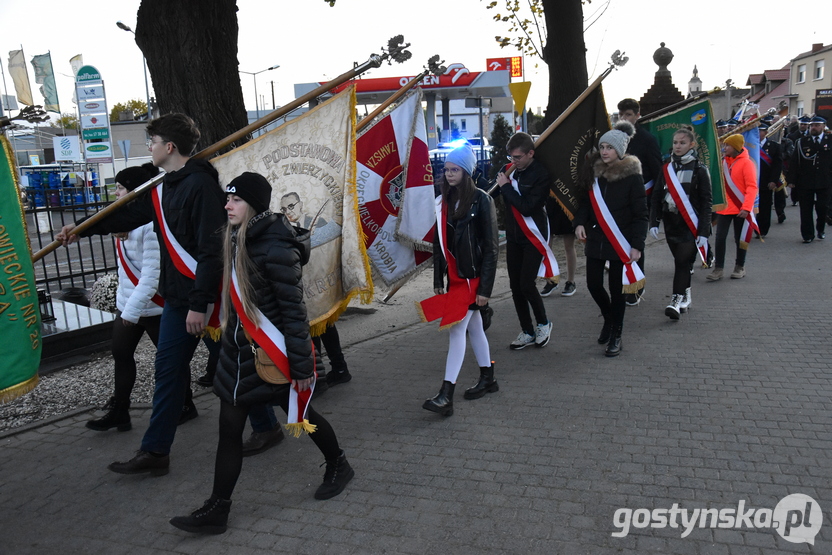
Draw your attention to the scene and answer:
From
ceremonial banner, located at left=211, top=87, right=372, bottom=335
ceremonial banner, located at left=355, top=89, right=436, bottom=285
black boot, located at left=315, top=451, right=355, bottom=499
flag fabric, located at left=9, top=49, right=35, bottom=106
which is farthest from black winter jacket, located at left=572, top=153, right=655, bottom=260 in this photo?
flag fabric, located at left=9, top=49, right=35, bottom=106

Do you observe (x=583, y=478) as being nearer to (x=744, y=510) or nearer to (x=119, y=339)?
(x=744, y=510)

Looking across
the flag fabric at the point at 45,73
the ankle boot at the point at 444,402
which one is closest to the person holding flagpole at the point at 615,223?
the ankle boot at the point at 444,402

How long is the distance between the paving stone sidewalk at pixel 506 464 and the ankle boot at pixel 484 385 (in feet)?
0.20

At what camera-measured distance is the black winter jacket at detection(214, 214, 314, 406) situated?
10.8 feet

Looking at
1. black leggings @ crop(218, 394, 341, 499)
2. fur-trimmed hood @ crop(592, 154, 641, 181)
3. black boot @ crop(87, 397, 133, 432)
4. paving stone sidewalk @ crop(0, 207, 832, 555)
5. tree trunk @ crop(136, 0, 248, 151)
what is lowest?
paving stone sidewalk @ crop(0, 207, 832, 555)

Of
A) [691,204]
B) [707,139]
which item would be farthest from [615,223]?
[707,139]

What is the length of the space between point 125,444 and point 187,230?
1.63m

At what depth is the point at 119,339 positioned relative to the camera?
4.55 m

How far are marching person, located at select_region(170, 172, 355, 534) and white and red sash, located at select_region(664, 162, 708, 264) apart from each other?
4.68 meters

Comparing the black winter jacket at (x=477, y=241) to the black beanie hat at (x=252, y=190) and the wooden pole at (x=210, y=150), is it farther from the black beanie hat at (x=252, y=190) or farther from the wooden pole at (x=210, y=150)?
the black beanie hat at (x=252, y=190)

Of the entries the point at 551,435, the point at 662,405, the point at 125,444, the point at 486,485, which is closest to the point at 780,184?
the point at 662,405

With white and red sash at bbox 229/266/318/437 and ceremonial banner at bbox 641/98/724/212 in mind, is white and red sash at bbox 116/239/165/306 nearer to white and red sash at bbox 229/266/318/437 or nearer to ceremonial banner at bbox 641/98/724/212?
white and red sash at bbox 229/266/318/437

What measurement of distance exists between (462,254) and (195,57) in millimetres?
3064

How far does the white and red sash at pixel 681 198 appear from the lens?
270 inches
